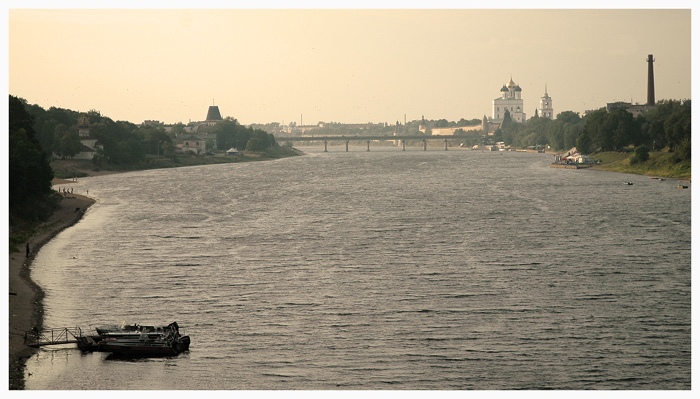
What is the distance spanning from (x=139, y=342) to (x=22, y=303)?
8834mm

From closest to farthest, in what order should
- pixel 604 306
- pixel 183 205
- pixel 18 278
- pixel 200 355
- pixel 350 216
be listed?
pixel 200 355, pixel 604 306, pixel 18 278, pixel 350 216, pixel 183 205

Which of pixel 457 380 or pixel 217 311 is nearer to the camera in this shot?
pixel 457 380

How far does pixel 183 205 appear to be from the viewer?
264 feet

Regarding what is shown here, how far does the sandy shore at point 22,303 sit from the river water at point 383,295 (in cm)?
61

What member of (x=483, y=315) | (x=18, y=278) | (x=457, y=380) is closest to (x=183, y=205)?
(x=18, y=278)

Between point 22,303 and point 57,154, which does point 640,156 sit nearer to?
point 57,154

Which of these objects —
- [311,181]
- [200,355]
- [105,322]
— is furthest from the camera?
[311,181]

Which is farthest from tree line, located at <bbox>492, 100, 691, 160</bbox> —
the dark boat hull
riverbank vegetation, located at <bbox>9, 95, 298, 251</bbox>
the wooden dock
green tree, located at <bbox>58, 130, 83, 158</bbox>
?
the wooden dock

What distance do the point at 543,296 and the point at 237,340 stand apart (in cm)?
1487

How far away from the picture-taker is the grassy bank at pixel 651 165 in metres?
111

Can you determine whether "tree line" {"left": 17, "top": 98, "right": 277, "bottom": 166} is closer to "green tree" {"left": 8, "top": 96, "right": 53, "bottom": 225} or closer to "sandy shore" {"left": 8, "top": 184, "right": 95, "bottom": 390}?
"green tree" {"left": 8, "top": 96, "right": 53, "bottom": 225}

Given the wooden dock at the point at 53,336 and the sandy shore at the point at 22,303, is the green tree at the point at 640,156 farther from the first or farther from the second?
the wooden dock at the point at 53,336

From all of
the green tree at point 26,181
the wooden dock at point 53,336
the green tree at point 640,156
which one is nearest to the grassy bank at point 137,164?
the green tree at point 26,181

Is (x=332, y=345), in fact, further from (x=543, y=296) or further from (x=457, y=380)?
(x=543, y=296)
